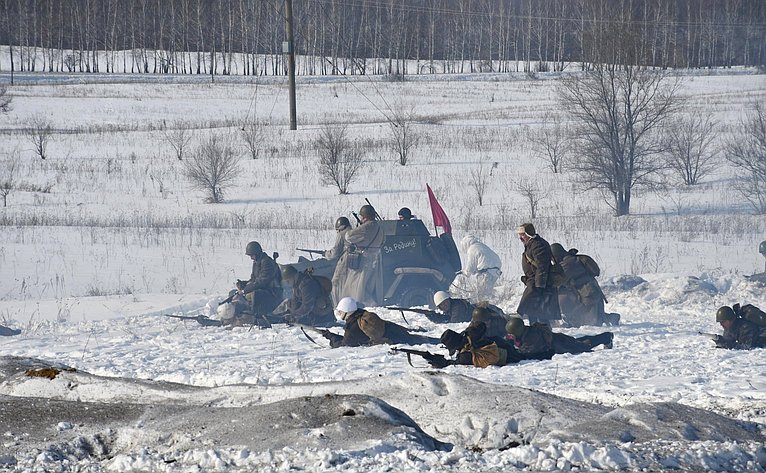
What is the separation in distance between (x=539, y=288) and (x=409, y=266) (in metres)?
3.61

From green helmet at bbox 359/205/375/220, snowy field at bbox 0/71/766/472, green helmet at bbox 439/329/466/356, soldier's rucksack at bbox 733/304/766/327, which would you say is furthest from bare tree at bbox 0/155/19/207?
soldier's rucksack at bbox 733/304/766/327

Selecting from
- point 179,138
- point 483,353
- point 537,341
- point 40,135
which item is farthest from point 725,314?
point 40,135

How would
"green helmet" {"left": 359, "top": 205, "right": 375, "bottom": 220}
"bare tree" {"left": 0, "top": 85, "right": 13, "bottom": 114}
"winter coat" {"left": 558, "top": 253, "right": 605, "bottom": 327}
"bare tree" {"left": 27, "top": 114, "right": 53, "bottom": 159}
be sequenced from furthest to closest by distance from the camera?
"bare tree" {"left": 0, "top": 85, "right": 13, "bottom": 114} < "bare tree" {"left": 27, "top": 114, "right": 53, "bottom": 159} < "green helmet" {"left": 359, "top": 205, "right": 375, "bottom": 220} < "winter coat" {"left": 558, "top": 253, "right": 605, "bottom": 327}

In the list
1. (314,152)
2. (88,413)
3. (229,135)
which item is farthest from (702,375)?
(229,135)

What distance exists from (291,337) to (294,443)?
7.50m

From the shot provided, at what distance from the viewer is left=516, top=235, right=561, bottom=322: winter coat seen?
13070mm

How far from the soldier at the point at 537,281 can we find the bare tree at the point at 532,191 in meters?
15.8

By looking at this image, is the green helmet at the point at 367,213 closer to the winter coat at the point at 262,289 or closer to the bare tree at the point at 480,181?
the winter coat at the point at 262,289

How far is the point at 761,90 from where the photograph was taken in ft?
171

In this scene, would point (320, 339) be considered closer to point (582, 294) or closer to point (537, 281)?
point (537, 281)

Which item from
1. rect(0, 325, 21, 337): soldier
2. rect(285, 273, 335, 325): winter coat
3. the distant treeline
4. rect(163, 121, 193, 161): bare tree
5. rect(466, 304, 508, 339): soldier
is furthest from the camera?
the distant treeline

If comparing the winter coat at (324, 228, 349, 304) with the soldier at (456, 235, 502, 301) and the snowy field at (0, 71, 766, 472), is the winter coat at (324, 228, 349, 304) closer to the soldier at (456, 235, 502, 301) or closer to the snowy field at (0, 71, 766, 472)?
the snowy field at (0, 71, 766, 472)

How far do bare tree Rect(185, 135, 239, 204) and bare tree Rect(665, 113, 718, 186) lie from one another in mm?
14472

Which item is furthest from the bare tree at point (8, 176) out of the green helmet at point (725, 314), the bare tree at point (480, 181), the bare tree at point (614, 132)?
the green helmet at point (725, 314)
